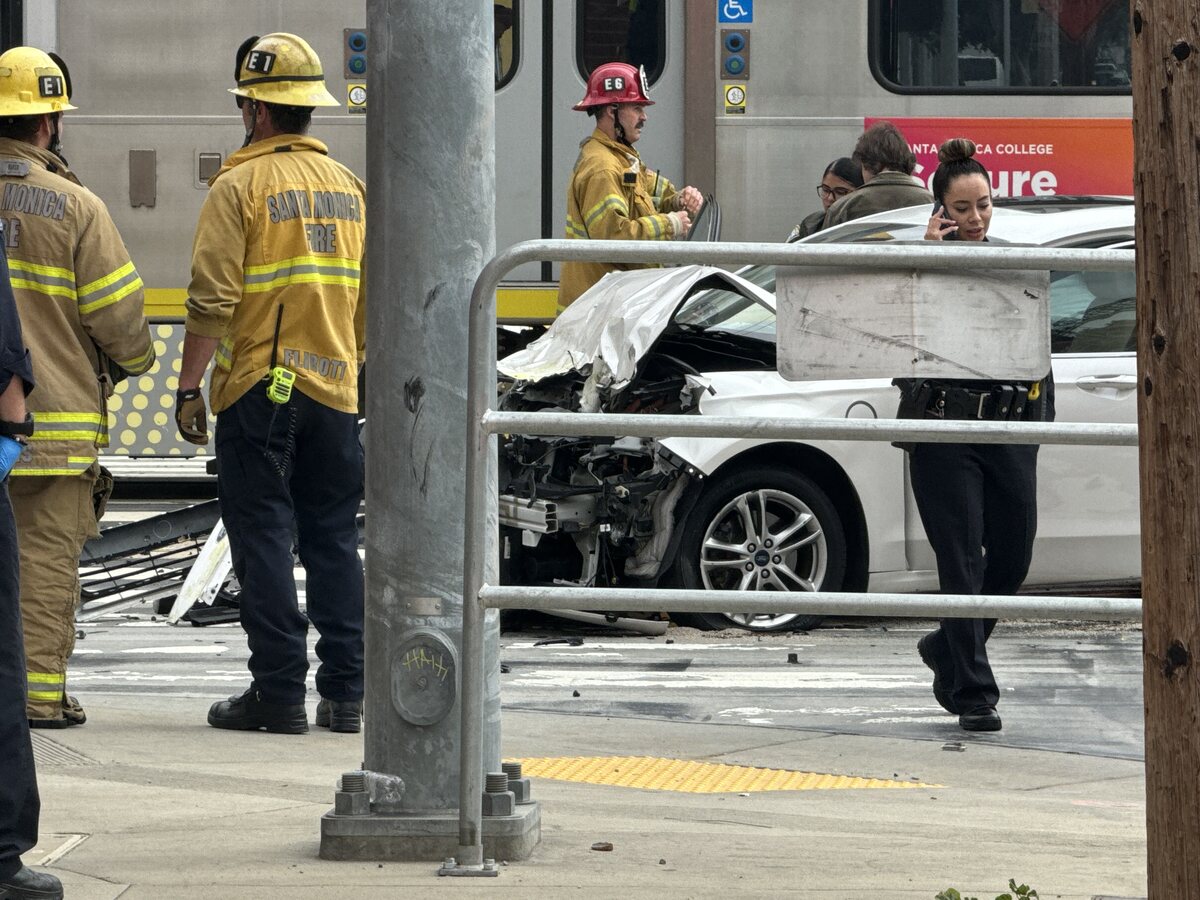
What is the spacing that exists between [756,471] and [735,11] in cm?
489

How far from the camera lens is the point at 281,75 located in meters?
6.30

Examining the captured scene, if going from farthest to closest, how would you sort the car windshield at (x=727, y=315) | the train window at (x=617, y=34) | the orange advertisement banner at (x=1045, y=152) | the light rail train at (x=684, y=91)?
the train window at (x=617, y=34)
the light rail train at (x=684, y=91)
the orange advertisement banner at (x=1045, y=152)
the car windshield at (x=727, y=315)

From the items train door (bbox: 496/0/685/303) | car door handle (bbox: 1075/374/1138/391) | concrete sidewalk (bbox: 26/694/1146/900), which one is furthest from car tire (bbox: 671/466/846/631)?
train door (bbox: 496/0/685/303)

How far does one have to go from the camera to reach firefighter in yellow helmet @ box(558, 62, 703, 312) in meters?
9.34

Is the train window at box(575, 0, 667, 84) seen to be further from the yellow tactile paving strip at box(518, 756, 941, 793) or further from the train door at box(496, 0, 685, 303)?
the yellow tactile paving strip at box(518, 756, 941, 793)

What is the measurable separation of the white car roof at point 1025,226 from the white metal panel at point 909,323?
3762 mm

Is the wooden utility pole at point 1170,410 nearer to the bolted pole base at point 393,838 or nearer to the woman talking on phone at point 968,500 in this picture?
the bolted pole base at point 393,838

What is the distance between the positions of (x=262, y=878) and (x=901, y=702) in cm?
335

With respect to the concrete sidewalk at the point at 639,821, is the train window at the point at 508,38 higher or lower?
higher

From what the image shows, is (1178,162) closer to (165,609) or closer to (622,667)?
(622,667)

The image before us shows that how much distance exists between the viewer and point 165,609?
30.6 ft

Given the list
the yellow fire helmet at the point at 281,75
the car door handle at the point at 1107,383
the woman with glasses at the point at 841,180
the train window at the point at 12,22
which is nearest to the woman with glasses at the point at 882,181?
the woman with glasses at the point at 841,180

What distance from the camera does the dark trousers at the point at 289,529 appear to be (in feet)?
20.4

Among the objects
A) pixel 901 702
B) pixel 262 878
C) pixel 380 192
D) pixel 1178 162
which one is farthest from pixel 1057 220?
pixel 1178 162
